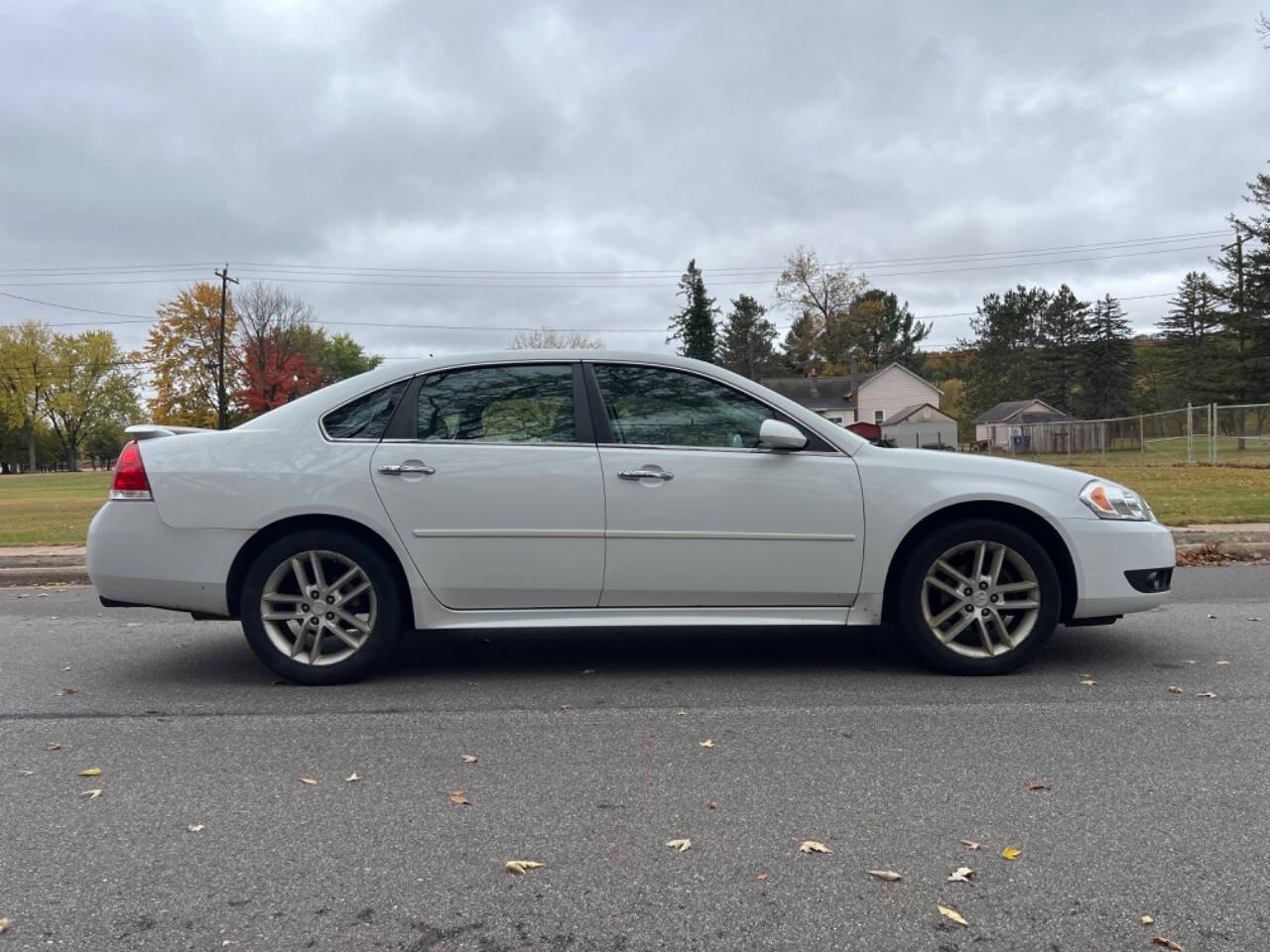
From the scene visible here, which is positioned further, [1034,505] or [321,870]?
[1034,505]

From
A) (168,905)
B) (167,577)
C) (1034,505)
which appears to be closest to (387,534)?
(167,577)

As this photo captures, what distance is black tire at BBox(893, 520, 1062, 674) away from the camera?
14.6ft

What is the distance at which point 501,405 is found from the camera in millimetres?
4605

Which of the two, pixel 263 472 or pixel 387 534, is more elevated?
pixel 263 472

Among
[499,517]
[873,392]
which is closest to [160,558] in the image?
[499,517]

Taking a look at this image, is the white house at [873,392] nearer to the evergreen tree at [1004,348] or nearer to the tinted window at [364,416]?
the evergreen tree at [1004,348]

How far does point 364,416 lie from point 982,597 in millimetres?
3173

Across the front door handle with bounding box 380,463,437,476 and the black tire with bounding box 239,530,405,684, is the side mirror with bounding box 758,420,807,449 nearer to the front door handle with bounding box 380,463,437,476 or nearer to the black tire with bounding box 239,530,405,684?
the front door handle with bounding box 380,463,437,476

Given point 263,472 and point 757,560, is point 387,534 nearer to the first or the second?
point 263,472

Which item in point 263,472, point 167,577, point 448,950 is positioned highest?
point 263,472

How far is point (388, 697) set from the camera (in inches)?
173

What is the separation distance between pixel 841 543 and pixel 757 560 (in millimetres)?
415

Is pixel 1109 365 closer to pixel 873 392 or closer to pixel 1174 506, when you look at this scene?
pixel 873 392

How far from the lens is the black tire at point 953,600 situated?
14.6ft
